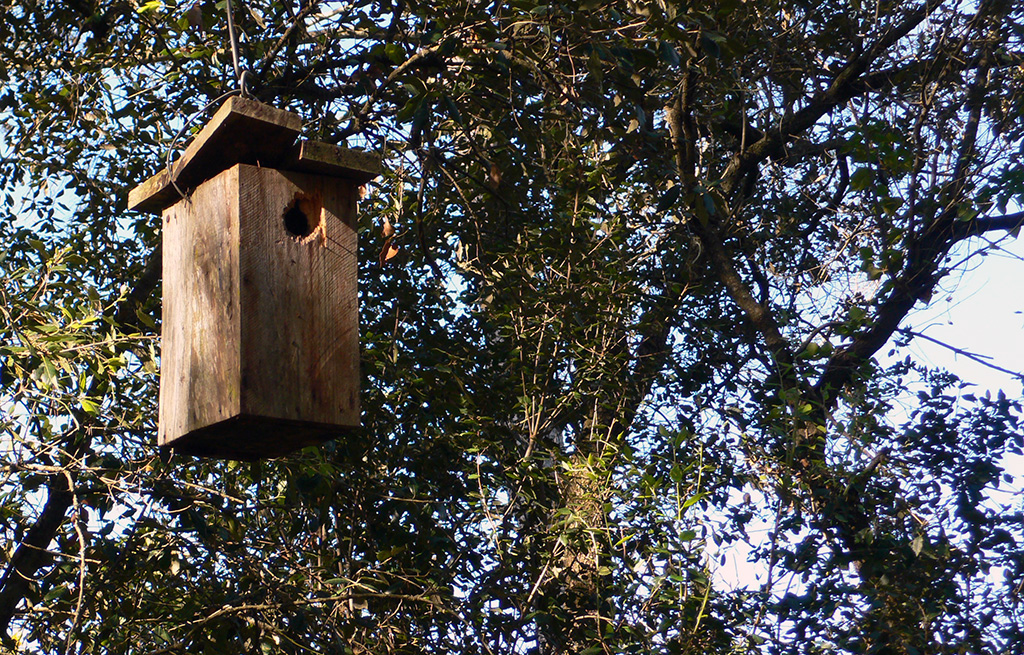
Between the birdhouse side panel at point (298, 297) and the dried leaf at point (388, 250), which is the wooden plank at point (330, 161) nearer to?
the birdhouse side panel at point (298, 297)

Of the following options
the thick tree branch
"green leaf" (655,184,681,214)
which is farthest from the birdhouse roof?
the thick tree branch

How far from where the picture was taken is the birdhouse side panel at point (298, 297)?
238 centimetres

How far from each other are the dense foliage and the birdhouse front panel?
35.3 inches

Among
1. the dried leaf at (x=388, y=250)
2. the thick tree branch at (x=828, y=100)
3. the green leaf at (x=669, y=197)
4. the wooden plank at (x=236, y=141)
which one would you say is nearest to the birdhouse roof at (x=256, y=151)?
the wooden plank at (x=236, y=141)

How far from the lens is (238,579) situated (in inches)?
165

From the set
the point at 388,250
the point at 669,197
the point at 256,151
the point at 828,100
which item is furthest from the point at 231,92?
the point at 828,100

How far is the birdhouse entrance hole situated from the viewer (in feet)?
8.58

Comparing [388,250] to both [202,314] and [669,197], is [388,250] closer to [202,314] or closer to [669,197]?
[669,197]

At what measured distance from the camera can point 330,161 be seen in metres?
2.60

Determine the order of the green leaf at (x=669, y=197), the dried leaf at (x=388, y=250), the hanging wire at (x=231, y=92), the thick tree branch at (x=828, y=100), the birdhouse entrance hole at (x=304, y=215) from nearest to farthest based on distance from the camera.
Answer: the hanging wire at (x=231, y=92) < the birdhouse entrance hole at (x=304, y=215) < the dried leaf at (x=388, y=250) < the green leaf at (x=669, y=197) < the thick tree branch at (x=828, y=100)

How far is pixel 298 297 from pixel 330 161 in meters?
0.33

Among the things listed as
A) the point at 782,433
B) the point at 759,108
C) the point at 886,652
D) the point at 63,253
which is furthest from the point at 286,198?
the point at 759,108

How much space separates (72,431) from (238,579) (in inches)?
32.6

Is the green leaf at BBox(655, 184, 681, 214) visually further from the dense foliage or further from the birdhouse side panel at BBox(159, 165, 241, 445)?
the birdhouse side panel at BBox(159, 165, 241, 445)
